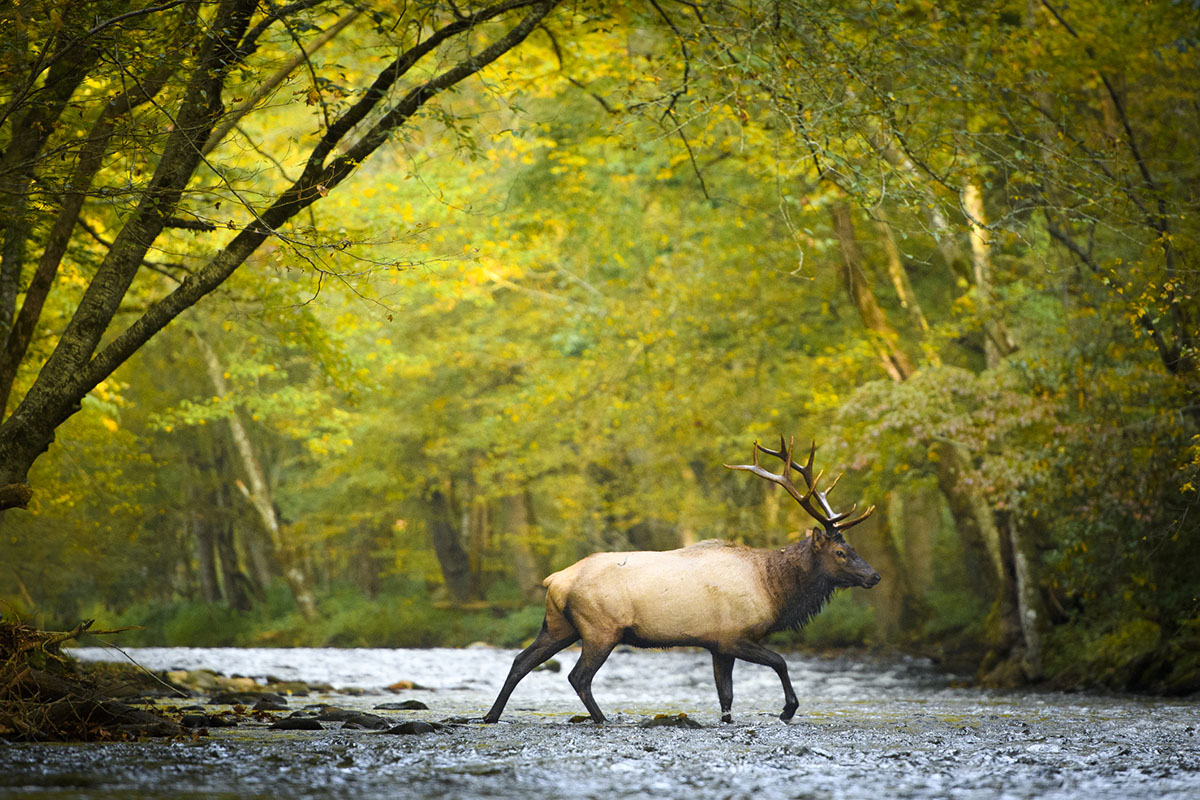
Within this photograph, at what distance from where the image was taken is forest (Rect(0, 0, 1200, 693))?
27.6ft

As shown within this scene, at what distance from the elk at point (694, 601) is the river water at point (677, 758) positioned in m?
0.54

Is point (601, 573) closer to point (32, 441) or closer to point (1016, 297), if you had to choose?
point (32, 441)

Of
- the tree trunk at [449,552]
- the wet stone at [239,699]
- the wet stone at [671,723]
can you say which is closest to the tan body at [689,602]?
the wet stone at [671,723]

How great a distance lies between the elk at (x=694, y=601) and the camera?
8.01m

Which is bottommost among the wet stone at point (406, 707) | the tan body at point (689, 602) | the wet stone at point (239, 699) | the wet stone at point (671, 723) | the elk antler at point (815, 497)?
the wet stone at point (406, 707)

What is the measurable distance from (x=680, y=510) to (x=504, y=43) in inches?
655

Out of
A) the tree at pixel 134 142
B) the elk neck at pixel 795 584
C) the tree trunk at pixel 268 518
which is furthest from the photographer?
the tree trunk at pixel 268 518

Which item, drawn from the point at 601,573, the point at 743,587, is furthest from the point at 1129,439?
the point at 601,573

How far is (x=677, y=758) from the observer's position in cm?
610

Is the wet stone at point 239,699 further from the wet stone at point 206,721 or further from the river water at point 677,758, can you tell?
the wet stone at point 206,721

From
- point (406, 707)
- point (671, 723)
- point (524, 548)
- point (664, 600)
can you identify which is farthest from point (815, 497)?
point (524, 548)

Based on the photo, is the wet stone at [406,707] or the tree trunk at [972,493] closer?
the wet stone at [406,707]

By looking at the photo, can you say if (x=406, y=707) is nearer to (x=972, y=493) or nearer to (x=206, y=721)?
(x=206, y=721)

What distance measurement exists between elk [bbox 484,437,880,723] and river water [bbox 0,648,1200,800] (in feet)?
1.76
